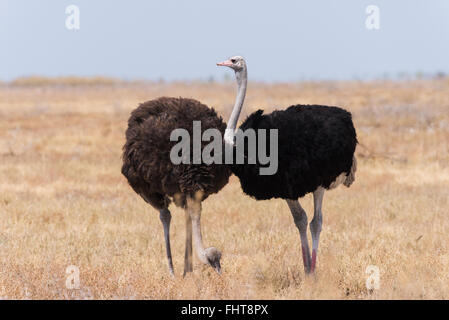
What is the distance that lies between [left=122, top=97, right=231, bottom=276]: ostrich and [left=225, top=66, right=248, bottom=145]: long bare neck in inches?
20.6

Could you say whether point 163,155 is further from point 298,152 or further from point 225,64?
point 298,152

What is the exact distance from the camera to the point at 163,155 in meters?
7.32

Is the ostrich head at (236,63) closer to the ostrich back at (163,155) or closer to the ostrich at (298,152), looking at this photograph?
the ostrich at (298,152)

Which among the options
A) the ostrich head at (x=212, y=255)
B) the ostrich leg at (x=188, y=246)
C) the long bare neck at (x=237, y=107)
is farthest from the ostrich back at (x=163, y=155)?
the ostrich head at (x=212, y=255)

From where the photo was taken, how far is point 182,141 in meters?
7.31

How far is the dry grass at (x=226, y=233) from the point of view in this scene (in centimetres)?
695

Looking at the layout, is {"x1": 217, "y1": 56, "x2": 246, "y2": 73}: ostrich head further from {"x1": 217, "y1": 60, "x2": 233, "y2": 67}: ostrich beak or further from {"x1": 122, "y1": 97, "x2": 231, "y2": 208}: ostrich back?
{"x1": 122, "y1": 97, "x2": 231, "y2": 208}: ostrich back

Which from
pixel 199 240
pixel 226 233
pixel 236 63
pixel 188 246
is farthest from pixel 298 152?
pixel 226 233

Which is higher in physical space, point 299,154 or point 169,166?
point 299,154

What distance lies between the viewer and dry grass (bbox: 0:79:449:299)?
6.95 m

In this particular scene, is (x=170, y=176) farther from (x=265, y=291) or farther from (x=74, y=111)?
(x=74, y=111)

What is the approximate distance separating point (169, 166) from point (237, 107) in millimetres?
988

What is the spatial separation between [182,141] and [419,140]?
14.8m
